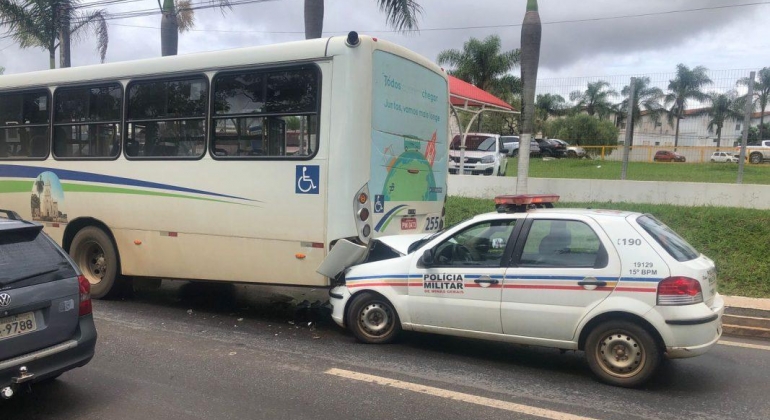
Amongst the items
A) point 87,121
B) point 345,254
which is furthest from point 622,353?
point 87,121

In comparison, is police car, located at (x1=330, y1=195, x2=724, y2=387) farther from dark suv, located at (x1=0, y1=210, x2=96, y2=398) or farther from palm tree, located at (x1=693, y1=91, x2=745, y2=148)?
palm tree, located at (x1=693, y1=91, x2=745, y2=148)

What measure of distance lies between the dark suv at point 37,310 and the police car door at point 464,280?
9.53 ft

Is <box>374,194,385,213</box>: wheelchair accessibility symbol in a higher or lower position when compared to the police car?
higher

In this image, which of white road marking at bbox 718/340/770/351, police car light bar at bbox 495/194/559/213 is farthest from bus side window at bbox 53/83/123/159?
white road marking at bbox 718/340/770/351

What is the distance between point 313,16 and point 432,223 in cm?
763

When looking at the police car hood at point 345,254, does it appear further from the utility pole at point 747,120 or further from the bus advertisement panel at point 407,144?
the utility pole at point 747,120

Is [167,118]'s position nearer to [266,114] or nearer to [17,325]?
[266,114]

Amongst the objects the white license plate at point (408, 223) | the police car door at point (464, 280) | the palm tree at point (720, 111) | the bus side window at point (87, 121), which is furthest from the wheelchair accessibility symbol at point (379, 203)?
the palm tree at point (720, 111)

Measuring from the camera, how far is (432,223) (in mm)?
7855

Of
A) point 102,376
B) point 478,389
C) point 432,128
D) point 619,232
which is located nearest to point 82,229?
point 102,376

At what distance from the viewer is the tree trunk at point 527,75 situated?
12.3 m

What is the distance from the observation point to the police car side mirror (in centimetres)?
575

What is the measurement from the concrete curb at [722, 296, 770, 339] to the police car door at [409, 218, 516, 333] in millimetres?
3359

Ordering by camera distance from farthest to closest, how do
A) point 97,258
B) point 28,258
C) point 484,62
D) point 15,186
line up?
point 484,62
point 15,186
point 97,258
point 28,258
